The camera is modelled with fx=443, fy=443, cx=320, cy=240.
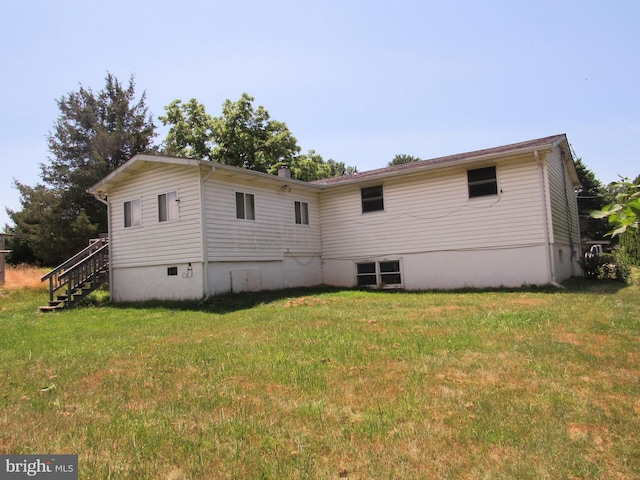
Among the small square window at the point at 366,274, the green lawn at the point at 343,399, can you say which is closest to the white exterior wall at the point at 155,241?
the green lawn at the point at 343,399

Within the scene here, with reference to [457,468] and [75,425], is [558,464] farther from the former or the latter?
[75,425]

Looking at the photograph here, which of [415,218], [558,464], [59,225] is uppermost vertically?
[59,225]

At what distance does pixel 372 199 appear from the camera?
16422 millimetres

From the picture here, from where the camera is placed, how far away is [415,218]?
50.4 feet

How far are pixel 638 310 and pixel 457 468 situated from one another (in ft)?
24.3

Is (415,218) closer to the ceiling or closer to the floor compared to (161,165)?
closer to the floor

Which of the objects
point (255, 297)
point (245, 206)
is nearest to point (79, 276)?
point (245, 206)

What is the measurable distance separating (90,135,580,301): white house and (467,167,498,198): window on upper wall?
0.11 ft

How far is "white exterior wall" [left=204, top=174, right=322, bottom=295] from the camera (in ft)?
44.1

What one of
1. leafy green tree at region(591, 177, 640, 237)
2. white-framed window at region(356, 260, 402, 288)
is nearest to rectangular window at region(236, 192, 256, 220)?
white-framed window at region(356, 260, 402, 288)

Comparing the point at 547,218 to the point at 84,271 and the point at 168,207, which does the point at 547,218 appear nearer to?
the point at 168,207

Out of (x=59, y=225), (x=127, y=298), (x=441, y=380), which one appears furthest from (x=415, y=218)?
(x=59, y=225)

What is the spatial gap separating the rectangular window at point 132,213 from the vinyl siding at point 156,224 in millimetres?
156

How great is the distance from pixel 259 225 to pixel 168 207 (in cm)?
295
